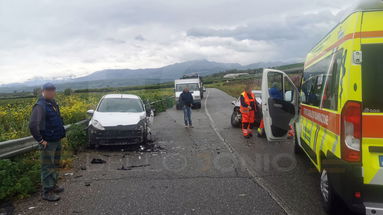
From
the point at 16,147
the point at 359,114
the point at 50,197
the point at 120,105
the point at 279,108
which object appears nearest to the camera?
the point at 359,114

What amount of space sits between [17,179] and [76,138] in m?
3.31

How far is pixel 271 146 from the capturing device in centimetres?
912

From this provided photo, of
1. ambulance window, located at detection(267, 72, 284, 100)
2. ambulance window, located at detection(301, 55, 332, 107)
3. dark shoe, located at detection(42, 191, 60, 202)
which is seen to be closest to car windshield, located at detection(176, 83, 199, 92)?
ambulance window, located at detection(267, 72, 284, 100)

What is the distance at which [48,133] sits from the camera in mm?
5312

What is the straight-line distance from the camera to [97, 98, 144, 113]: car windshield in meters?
10.1

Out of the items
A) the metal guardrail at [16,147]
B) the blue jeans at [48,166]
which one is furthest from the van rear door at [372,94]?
the metal guardrail at [16,147]

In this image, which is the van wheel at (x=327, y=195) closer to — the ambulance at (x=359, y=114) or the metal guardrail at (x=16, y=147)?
the ambulance at (x=359, y=114)

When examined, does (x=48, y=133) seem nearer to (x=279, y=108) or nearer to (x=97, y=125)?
(x=97, y=125)

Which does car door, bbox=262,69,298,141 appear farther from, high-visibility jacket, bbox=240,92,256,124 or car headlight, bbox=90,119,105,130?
car headlight, bbox=90,119,105,130

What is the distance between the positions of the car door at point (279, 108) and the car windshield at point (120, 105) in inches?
179

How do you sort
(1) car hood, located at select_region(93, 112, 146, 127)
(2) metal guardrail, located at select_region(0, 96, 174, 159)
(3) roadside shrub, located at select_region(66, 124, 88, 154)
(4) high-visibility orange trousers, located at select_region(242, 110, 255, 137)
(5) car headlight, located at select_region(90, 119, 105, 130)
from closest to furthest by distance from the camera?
(2) metal guardrail, located at select_region(0, 96, 174, 159) < (3) roadside shrub, located at select_region(66, 124, 88, 154) < (5) car headlight, located at select_region(90, 119, 105, 130) < (1) car hood, located at select_region(93, 112, 146, 127) < (4) high-visibility orange trousers, located at select_region(242, 110, 255, 137)

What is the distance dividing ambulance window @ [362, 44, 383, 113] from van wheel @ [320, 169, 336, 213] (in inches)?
46.3

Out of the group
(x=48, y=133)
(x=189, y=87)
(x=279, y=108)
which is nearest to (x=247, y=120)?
(x=279, y=108)

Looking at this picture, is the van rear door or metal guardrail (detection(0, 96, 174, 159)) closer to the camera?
the van rear door
